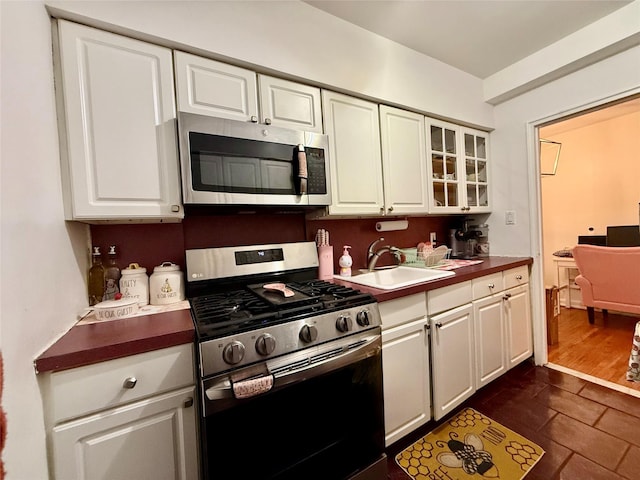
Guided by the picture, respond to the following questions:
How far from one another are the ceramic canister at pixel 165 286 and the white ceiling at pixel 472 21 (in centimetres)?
161

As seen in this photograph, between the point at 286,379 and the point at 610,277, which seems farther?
the point at 610,277

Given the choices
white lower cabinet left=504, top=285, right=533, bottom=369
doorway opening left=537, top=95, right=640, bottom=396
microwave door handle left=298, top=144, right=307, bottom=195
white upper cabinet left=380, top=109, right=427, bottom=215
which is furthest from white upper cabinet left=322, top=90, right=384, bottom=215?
doorway opening left=537, top=95, right=640, bottom=396

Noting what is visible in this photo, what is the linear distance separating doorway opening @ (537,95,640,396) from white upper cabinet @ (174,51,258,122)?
10.0 feet

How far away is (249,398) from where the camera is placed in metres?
0.92

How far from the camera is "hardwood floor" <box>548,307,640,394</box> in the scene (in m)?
2.10

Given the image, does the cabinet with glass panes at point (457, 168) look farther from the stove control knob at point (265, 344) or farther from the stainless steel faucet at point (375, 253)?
the stove control knob at point (265, 344)

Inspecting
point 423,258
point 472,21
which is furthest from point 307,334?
Result: point 472,21

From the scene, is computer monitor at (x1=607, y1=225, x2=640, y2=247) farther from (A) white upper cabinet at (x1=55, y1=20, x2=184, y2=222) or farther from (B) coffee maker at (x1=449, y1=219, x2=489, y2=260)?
(A) white upper cabinet at (x1=55, y1=20, x2=184, y2=222)

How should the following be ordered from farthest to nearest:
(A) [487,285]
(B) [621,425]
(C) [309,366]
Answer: (A) [487,285]
(B) [621,425]
(C) [309,366]

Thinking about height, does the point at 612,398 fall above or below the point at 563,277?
below

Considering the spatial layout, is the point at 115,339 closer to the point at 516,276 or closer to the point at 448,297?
the point at 448,297

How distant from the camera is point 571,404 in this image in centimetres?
175

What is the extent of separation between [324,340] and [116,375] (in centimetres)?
68

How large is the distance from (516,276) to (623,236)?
232 centimetres
